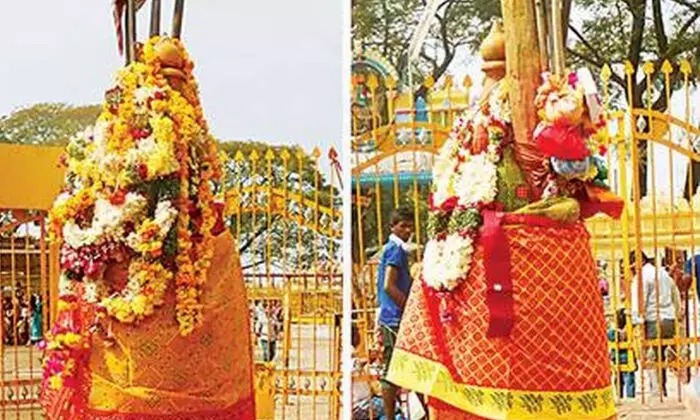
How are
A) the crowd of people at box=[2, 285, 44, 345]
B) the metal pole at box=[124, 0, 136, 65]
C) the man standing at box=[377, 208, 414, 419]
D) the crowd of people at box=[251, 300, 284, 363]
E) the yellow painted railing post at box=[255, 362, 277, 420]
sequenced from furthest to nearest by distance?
the crowd of people at box=[2, 285, 44, 345], the crowd of people at box=[251, 300, 284, 363], the yellow painted railing post at box=[255, 362, 277, 420], the man standing at box=[377, 208, 414, 419], the metal pole at box=[124, 0, 136, 65]

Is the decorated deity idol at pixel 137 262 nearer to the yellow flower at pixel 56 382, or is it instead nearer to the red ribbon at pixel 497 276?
the yellow flower at pixel 56 382

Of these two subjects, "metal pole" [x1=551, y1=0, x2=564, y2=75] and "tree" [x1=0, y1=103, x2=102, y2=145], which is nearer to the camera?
"metal pole" [x1=551, y1=0, x2=564, y2=75]

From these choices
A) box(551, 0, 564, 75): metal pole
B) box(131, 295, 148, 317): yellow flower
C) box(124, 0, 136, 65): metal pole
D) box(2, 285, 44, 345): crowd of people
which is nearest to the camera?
box(551, 0, 564, 75): metal pole

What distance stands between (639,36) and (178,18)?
2466 mm

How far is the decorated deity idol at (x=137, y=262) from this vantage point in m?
2.96

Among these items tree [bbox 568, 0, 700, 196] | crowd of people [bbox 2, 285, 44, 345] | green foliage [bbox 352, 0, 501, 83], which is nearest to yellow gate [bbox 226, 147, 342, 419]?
green foliage [bbox 352, 0, 501, 83]

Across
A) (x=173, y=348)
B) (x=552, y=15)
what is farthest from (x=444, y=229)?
(x=173, y=348)

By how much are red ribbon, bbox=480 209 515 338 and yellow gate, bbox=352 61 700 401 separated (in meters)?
1.09

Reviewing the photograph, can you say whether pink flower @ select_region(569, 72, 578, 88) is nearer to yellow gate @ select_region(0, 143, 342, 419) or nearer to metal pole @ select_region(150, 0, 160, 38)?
metal pole @ select_region(150, 0, 160, 38)

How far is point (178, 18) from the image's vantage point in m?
3.20

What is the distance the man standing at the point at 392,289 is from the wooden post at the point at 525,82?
1.09 m

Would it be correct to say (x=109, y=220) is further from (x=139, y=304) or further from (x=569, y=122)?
(x=569, y=122)

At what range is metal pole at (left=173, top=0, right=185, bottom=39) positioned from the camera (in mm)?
3186

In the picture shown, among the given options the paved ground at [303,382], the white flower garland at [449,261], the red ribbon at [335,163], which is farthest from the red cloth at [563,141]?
the paved ground at [303,382]
